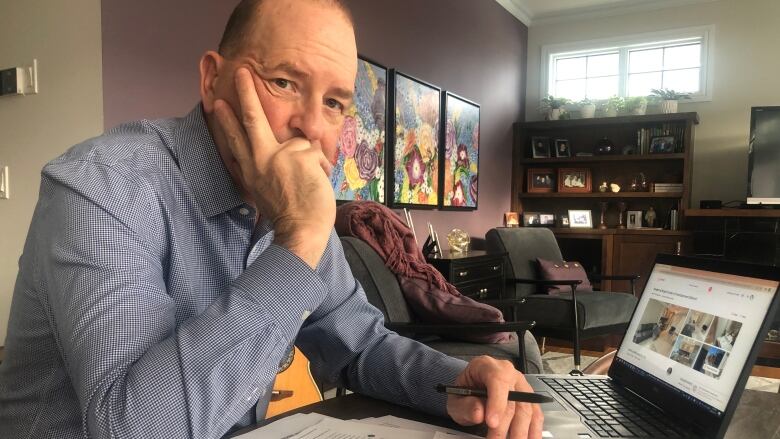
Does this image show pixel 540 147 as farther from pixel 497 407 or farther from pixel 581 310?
pixel 497 407

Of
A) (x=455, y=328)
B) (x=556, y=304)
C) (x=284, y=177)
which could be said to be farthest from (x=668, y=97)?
(x=284, y=177)

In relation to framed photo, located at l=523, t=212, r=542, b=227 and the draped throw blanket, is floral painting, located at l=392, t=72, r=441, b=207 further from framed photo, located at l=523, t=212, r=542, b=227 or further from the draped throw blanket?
framed photo, located at l=523, t=212, r=542, b=227

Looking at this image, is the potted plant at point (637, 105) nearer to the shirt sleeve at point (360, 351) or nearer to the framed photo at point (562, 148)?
the framed photo at point (562, 148)

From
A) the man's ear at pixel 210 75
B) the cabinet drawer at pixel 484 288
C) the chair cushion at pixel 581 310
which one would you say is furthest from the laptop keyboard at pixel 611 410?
the chair cushion at pixel 581 310

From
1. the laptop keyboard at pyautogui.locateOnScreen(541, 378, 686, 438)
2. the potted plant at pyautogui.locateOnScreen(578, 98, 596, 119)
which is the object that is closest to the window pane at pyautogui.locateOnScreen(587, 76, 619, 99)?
the potted plant at pyautogui.locateOnScreen(578, 98, 596, 119)

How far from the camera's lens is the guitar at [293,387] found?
1.90 metres

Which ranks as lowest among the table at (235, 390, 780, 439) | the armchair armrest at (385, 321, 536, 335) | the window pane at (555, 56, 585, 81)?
the armchair armrest at (385, 321, 536, 335)

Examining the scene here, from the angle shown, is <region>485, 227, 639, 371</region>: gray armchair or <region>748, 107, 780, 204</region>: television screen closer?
<region>485, 227, 639, 371</region>: gray armchair

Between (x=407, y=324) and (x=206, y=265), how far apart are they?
4.75 ft

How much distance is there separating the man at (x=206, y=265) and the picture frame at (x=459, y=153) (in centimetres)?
323

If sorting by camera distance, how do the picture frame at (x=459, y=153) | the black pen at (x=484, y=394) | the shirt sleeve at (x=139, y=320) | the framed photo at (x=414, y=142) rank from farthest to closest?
the picture frame at (x=459, y=153)
the framed photo at (x=414, y=142)
the black pen at (x=484, y=394)
the shirt sleeve at (x=139, y=320)

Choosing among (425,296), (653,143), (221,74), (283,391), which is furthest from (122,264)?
(653,143)

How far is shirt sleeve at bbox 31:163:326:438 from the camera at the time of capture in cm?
61

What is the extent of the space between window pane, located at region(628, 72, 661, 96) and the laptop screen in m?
4.89
